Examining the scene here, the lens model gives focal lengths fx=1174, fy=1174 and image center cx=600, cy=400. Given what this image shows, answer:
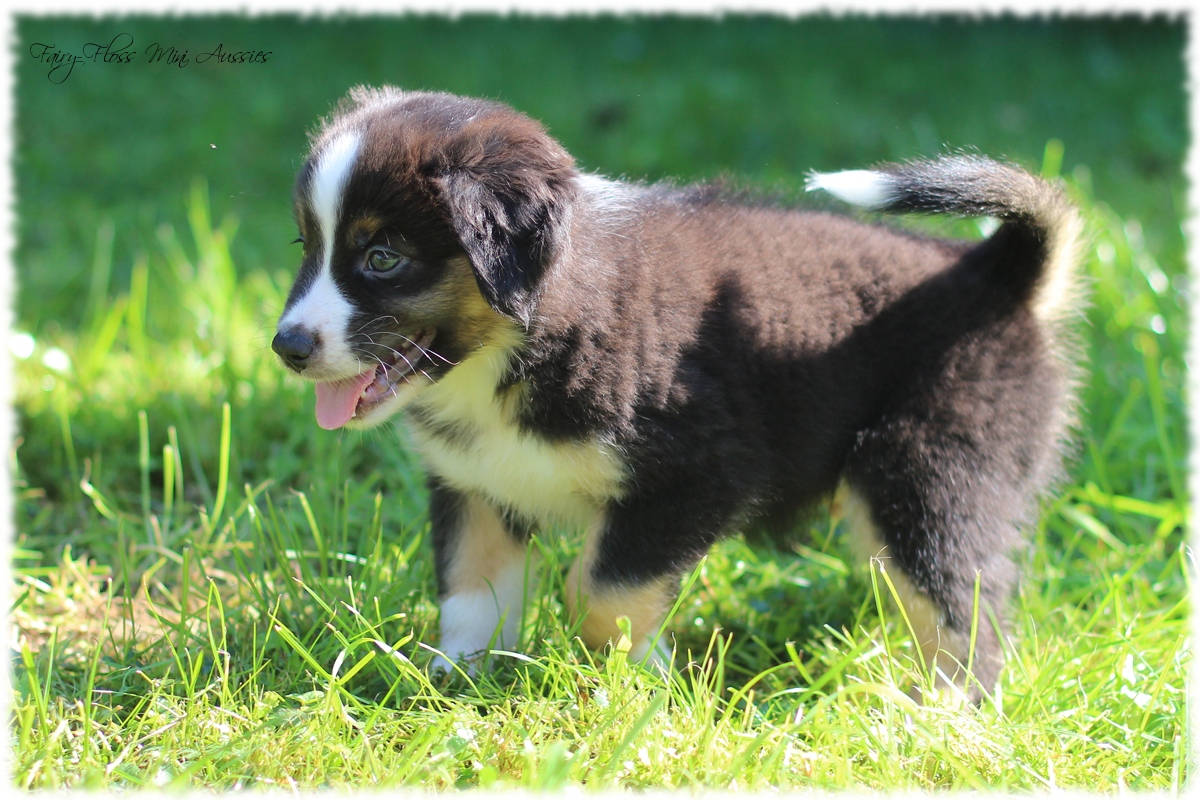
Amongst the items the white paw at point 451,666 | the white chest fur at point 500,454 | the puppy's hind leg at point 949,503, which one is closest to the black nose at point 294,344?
the white chest fur at point 500,454

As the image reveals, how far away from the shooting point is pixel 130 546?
131 inches

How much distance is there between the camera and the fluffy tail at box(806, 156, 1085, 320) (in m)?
2.75

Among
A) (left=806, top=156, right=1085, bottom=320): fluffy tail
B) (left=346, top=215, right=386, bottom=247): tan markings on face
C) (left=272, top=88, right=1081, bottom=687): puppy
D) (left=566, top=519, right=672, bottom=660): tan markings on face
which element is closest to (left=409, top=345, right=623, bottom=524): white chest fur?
(left=272, top=88, right=1081, bottom=687): puppy

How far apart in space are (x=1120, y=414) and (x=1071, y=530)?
1.71 feet

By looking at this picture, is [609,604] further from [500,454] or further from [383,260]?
[383,260]

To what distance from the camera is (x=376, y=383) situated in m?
2.61

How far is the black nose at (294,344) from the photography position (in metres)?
2.45

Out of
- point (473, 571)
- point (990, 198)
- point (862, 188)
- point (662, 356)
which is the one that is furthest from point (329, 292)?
point (990, 198)

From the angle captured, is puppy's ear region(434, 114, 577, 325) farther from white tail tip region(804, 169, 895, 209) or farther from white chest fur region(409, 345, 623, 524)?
white tail tip region(804, 169, 895, 209)

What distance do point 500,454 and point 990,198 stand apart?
1341 mm

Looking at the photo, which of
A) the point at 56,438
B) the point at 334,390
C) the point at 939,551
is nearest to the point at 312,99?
Answer: the point at 56,438

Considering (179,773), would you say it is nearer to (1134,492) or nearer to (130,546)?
(130,546)

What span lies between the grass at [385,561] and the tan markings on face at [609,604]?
61 millimetres

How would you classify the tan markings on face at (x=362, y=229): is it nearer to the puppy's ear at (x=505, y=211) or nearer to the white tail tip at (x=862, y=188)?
the puppy's ear at (x=505, y=211)
